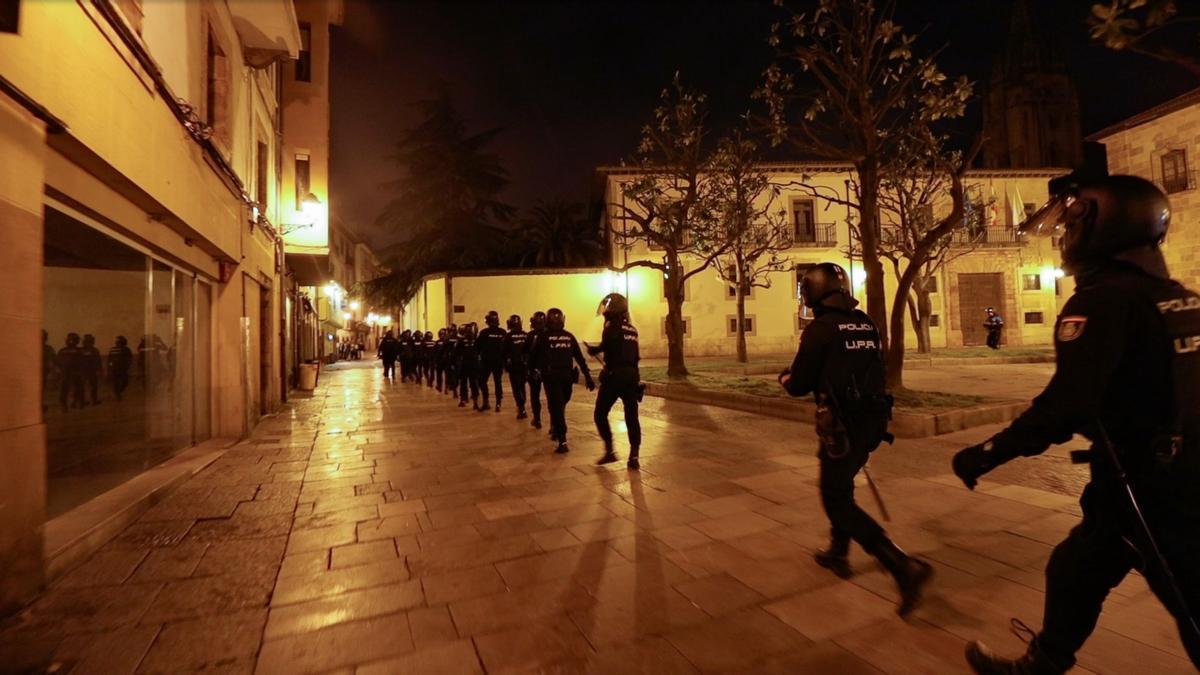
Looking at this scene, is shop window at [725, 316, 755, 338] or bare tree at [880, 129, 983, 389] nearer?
bare tree at [880, 129, 983, 389]

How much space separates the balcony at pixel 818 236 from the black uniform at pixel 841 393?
30193mm

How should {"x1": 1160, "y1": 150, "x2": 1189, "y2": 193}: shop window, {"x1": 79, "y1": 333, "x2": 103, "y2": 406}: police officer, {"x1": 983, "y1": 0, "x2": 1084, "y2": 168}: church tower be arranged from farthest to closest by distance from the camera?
1. {"x1": 983, "y1": 0, "x2": 1084, "y2": 168}: church tower
2. {"x1": 1160, "y1": 150, "x2": 1189, "y2": 193}: shop window
3. {"x1": 79, "y1": 333, "x2": 103, "y2": 406}: police officer

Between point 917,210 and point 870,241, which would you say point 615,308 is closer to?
point 870,241

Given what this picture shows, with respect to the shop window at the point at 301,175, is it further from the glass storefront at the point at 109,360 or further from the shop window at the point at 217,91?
the glass storefront at the point at 109,360

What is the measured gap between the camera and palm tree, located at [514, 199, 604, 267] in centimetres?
3634

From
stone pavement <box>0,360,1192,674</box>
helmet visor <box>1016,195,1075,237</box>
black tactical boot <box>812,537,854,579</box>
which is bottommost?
stone pavement <box>0,360,1192,674</box>

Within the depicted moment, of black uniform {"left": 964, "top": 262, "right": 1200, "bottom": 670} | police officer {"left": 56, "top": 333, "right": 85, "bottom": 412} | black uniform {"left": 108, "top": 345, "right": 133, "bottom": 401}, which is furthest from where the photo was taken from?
black uniform {"left": 108, "top": 345, "right": 133, "bottom": 401}

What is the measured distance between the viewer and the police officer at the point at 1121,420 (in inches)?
66.9

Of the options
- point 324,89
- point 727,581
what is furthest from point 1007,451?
point 324,89

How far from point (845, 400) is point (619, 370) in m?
3.27

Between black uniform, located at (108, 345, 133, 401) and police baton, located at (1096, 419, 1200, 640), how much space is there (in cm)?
737

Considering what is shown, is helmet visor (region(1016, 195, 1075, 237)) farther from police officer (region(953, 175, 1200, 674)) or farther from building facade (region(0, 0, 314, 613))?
building facade (region(0, 0, 314, 613))

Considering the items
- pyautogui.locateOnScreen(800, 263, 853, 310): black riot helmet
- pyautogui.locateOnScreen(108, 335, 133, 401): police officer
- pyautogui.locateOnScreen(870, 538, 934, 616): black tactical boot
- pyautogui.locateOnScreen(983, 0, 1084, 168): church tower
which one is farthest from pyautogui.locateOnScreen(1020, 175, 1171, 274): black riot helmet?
pyautogui.locateOnScreen(983, 0, 1084, 168): church tower

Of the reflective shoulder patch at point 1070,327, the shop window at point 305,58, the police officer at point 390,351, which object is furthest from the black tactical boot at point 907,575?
the police officer at point 390,351
